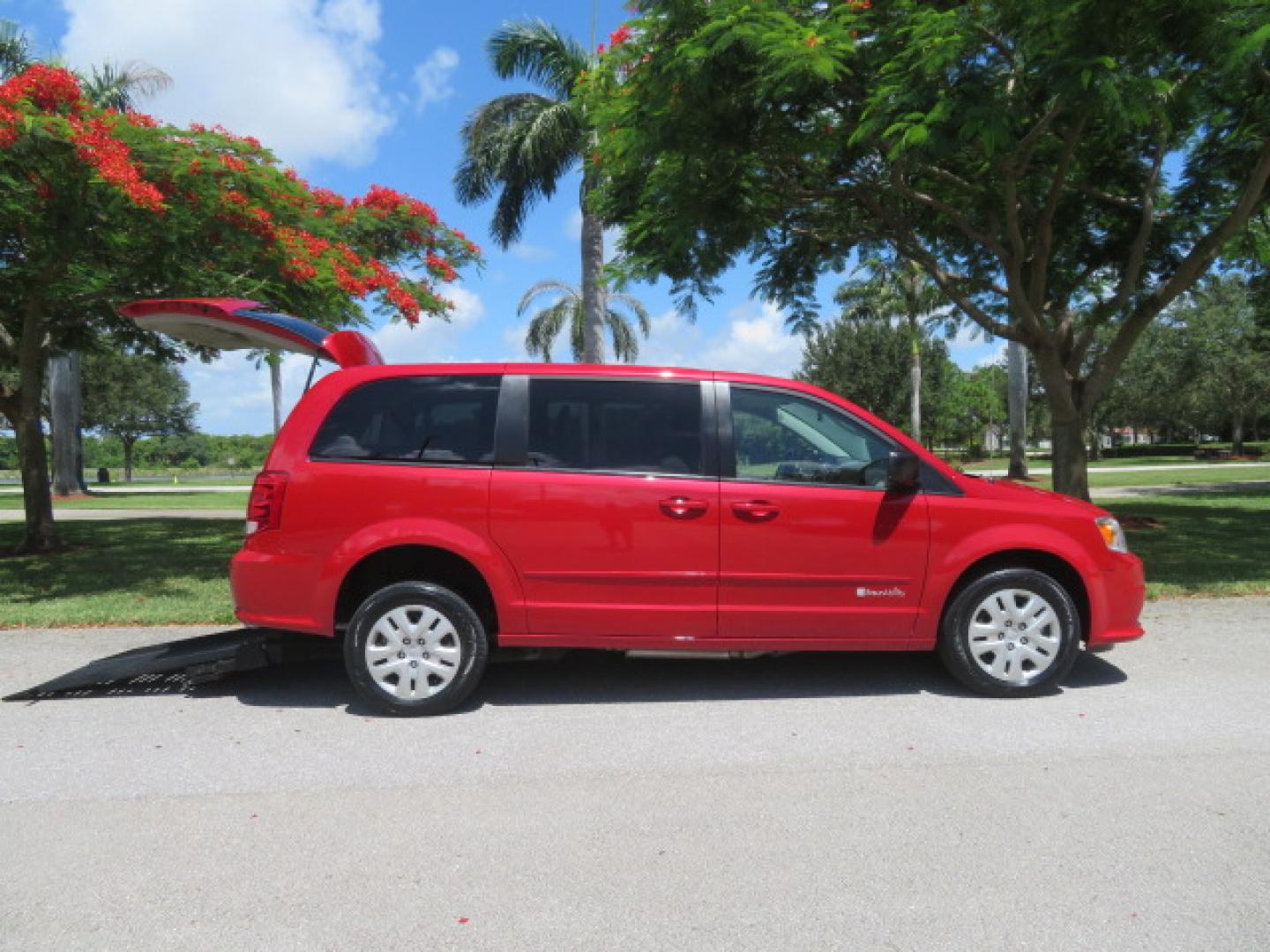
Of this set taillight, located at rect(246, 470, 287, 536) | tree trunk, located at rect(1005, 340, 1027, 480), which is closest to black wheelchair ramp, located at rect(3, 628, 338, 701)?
taillight, located at rect(246, 470, 287, 536)

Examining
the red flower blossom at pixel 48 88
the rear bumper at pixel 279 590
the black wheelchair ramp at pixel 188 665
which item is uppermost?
the red flower blossom at pixel 48 88

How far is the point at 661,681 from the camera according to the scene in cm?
516

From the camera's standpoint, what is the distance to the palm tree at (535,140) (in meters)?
17.7

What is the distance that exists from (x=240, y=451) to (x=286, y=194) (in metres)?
76.2

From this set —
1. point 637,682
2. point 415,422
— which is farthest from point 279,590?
point 637,682

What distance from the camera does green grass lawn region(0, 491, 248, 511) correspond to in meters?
22.1

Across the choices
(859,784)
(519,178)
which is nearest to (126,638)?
(859,784)

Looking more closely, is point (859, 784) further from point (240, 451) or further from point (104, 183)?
point (240, 451)

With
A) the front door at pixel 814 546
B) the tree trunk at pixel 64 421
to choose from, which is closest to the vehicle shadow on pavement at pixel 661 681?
the front door at pixel 814 546

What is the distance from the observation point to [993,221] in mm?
10852

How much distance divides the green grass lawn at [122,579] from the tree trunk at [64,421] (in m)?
12.0

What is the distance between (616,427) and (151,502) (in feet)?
79.5

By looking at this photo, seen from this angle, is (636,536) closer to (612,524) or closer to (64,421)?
(612,524)

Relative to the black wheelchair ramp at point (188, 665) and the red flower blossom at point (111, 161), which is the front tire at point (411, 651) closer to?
the black wheelchair ramp at point (188, 665)
